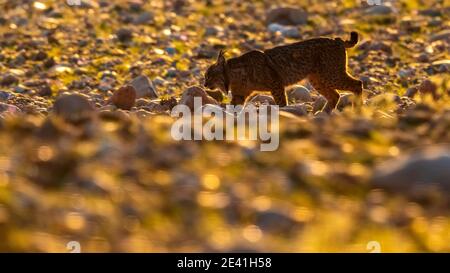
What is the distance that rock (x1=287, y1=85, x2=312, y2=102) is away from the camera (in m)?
13.5

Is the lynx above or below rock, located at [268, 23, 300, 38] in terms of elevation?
below

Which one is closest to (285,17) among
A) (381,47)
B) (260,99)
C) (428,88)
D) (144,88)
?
(381,47)

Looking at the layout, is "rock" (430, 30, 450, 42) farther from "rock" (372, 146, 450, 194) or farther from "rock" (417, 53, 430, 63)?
"rock" (372, 146, 450, 194)

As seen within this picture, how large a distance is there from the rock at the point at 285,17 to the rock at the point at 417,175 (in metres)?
13.7

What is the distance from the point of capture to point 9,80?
15273 mm

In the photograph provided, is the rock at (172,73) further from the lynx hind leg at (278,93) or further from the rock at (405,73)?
the lynx hind leg at (278,93)

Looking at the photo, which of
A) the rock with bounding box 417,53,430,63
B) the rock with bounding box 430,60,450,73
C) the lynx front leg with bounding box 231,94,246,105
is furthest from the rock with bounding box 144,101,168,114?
the rock with bounding box 417,53,430,63

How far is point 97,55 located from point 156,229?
12.0 m

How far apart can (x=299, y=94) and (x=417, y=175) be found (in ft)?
24.2

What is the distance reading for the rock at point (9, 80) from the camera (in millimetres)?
15219

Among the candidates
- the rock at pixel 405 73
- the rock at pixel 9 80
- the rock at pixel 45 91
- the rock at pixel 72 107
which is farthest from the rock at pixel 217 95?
the rock at pixel 72 107

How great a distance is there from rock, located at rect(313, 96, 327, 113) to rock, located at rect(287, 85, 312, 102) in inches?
30.8

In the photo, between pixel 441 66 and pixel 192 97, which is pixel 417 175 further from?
pixel 441 66

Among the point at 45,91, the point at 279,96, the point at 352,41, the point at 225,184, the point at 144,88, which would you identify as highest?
the point at 45,91
